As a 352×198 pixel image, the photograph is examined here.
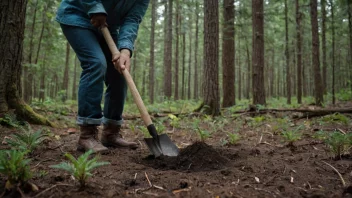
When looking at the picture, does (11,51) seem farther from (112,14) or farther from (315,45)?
(315,45)

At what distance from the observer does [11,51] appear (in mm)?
3625

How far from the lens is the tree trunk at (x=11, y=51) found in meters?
3.57

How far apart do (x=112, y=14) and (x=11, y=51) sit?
5.72ft

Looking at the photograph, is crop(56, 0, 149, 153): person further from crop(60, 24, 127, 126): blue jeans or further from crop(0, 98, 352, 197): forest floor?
crop(0, 98, 352, 197): forest floor

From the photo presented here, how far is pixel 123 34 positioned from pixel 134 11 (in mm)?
388

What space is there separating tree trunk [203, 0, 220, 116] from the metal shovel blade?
150 inches

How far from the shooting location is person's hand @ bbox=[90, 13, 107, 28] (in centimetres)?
261

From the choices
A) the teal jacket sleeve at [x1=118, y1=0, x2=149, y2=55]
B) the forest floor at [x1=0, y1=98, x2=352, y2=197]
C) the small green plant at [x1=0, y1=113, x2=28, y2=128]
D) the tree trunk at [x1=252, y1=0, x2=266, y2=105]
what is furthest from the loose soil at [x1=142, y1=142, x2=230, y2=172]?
the tree trunk at [x1=252, y1=0, x2=266, y2=105]

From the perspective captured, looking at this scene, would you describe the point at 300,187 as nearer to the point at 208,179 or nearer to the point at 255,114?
the point at 208,179

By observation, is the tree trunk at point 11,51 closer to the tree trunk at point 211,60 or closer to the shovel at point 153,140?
the shovel at point 153,140

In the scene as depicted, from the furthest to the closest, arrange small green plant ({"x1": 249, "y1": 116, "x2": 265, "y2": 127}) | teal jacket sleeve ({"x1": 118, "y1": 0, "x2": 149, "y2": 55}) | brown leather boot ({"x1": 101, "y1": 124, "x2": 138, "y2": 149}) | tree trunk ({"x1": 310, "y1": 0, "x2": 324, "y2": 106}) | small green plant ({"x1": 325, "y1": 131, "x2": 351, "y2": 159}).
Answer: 1. tree trunk ({"x1": 310, "y1": 0, "x2": 324, "y2": 106})
2. small green plant ({"x1": 249, "y1": 116, "x2": 265, "y2": 127})
3. brown leather boot ({"x1": 101, "y1": 124, "x2": 138, "y2": 149})
4. teal jacket sleeve ({"x1": 118, "y1": 0, "x2": 149, "y2": 55})
5. small green plant ({"x1": 325, "y1": 131, "x2": 351, "y2": 159})

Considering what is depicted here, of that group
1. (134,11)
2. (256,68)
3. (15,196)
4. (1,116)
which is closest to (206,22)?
(256,68)

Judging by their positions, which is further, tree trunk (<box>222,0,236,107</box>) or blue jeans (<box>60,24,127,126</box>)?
tree trunk (<box>222,0,236,107</box>)

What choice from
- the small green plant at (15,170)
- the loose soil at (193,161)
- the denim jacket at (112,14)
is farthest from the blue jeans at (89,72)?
the small green plant at (15,170)
